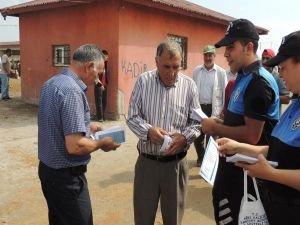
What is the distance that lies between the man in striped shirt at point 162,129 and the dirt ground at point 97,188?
1.02 meters

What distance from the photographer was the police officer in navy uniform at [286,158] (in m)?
1.78

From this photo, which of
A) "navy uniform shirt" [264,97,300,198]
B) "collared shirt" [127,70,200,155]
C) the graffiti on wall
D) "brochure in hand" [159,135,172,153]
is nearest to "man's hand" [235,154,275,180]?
"navy uniform shirt" [264,97,300,198]

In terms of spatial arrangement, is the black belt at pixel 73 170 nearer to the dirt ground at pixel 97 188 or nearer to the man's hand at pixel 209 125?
the man's hand at pixel 209 125

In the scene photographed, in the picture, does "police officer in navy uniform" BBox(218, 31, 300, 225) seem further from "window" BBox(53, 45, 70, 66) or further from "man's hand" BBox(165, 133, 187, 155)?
"window" BBox(53, 45, 70, 66)

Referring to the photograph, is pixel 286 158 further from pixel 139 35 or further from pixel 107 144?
pixel 139 35

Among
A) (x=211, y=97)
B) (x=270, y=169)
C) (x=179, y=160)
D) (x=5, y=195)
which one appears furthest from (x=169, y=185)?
(x=211, y=97)

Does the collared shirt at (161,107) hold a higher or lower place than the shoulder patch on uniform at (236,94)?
lower

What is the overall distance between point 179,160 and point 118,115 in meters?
6.95

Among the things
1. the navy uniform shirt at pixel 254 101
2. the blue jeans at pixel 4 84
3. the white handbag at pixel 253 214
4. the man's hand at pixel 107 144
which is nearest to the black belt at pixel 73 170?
the man's hand at pixel 107 144

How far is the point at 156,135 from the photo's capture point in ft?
9.00

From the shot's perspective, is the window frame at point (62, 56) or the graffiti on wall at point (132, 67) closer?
the graffiti on wall at point (132, 67)

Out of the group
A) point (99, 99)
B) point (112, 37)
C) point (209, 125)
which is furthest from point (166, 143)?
point (112, 37)

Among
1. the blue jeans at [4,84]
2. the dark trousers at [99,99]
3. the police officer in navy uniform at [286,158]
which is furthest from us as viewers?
the blue jeans at [4,84]

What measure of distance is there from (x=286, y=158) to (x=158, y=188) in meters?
1.35
